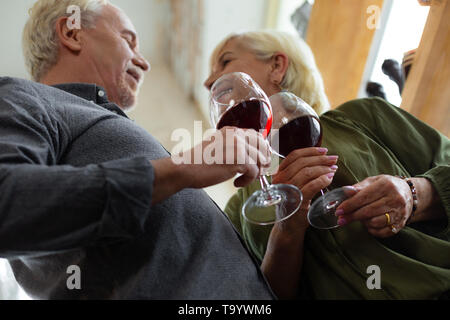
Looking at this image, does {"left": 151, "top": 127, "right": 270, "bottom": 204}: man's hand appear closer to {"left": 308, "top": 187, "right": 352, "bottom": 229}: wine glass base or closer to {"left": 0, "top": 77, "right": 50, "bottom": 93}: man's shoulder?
{"left": 308, "top": 187, "right": 352, "bottom": 229}: wine glass base

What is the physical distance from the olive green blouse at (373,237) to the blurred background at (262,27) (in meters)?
0.19

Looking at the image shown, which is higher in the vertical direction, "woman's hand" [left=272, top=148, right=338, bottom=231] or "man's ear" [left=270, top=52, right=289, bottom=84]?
"man's ear" [left=270, top=52, right=289, bottom=84]

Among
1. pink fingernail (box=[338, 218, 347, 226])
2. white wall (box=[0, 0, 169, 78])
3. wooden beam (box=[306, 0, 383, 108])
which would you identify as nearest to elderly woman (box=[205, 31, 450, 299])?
pink fingernail (box=[338, 218, 347, 226])

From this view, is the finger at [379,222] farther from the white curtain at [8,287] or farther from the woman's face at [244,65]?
the white curtain at [8,287]

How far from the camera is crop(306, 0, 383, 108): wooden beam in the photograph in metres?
1.23

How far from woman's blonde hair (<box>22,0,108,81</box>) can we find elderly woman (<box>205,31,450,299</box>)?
404 millimetres

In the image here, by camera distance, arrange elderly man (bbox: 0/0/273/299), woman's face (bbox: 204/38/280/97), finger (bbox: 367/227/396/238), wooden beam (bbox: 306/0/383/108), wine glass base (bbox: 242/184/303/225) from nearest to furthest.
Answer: elderly man (bbox: 0/0/273/299)
wine glass base (bbox: 242/184/303/225)
finger (bbox: 367/227/396/238)
woman's face (bbox: 204/38/280/97)
wooden beam (bbox: 306/0/383/108)

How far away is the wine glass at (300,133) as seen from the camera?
Answer: 0.65 meters

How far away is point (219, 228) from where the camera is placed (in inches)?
27.0

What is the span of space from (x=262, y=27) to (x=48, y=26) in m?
1.42

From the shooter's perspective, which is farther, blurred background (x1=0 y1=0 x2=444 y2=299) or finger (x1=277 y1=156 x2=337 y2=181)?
blurred background (x1=0 y1=0 x2=444 y2=299)

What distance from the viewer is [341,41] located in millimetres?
1298

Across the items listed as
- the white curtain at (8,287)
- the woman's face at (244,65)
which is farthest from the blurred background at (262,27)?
the woman's face at (244,65)
